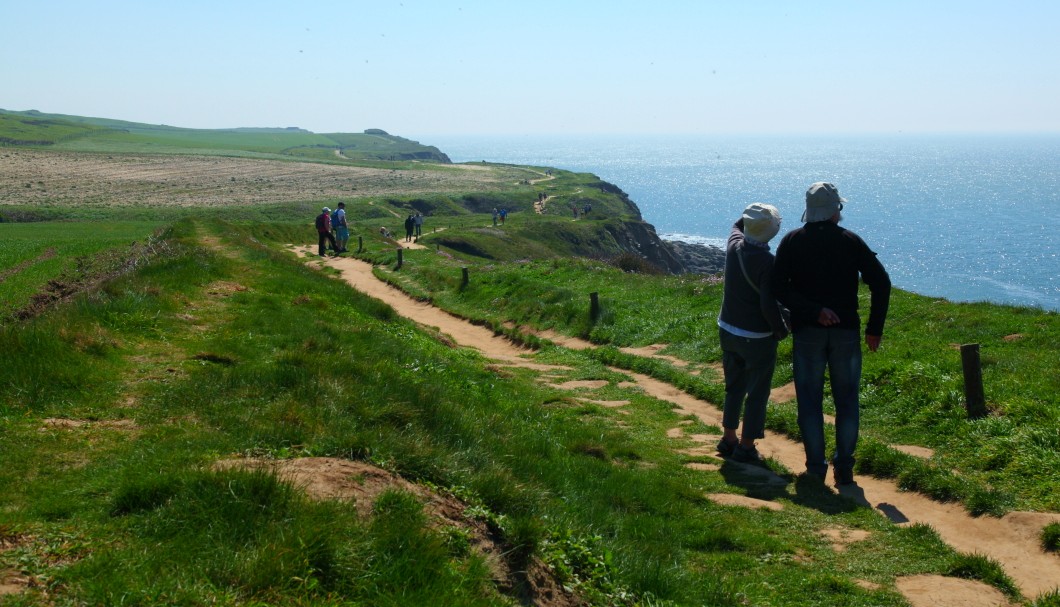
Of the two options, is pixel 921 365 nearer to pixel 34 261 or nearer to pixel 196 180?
pixel 34 261

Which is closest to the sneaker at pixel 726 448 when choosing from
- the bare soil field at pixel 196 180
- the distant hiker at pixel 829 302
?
the distant hiker at pixel 829 302

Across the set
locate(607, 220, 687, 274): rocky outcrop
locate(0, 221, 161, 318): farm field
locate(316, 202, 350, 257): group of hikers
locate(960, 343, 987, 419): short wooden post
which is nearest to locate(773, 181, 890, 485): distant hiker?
locate(960, 343, 987, 419): short wooden post

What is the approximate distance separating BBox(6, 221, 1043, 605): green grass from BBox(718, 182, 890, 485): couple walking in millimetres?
805

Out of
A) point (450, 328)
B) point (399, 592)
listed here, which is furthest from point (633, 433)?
point (450, 328)

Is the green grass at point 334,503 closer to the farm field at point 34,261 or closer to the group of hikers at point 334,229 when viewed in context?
the farm field at point 34,261

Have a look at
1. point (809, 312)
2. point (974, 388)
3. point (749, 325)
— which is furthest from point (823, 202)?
point (974, 388)

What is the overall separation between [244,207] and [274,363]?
293 ft

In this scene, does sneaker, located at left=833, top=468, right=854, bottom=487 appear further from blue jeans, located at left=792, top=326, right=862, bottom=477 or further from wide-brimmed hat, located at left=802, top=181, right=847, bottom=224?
wide-brimmed hat, located at left=802, top=181, right=847, bottom=224

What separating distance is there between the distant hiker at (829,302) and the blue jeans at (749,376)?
1.54 ft

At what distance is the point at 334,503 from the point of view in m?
5.13

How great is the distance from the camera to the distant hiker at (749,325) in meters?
8.63

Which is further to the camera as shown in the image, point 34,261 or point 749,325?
point 34,261

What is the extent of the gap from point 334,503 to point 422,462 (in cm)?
120

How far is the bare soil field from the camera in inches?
3964
